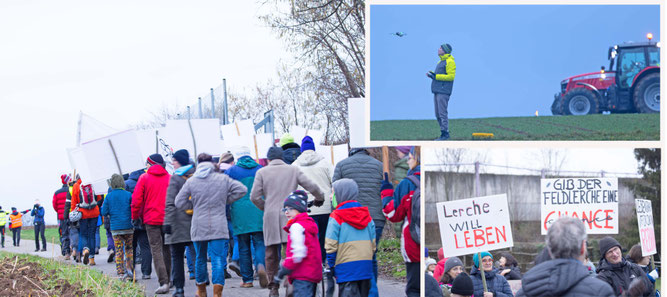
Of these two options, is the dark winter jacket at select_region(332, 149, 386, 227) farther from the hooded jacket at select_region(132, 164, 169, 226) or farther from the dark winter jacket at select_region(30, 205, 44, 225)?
the dark winter jacket at select_region(30, 205, 44, 225)

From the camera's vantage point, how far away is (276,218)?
9359 millimetres

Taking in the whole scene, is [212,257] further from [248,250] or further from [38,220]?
[38,220]

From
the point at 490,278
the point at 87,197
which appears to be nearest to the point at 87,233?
the point at 87,197

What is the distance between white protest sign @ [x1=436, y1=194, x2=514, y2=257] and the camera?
24.4 feet

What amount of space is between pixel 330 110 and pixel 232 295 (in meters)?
12.9

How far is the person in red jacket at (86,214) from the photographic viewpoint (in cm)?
1498

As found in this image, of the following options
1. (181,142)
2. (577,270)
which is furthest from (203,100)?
(577,270)

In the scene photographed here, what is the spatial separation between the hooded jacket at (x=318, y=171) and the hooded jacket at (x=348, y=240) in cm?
201

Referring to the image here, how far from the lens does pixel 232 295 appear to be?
9922mm

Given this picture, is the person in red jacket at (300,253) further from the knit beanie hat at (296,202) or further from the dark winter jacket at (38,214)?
the dark winter jacket at (38,214)

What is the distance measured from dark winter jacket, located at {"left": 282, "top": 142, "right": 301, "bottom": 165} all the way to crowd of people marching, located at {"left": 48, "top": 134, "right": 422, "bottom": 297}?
1 centimetres

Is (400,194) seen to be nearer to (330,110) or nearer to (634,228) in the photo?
(634,228)

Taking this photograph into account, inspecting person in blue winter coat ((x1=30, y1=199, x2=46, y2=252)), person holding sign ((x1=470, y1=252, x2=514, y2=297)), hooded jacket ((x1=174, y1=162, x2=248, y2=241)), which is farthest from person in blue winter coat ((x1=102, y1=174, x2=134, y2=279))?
person in blue winter coat ((x1=30, y1=199, x2=46, y2=252))

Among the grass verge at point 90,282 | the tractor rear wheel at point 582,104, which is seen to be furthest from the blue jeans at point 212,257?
the tractor rear wheel at point 582,104
